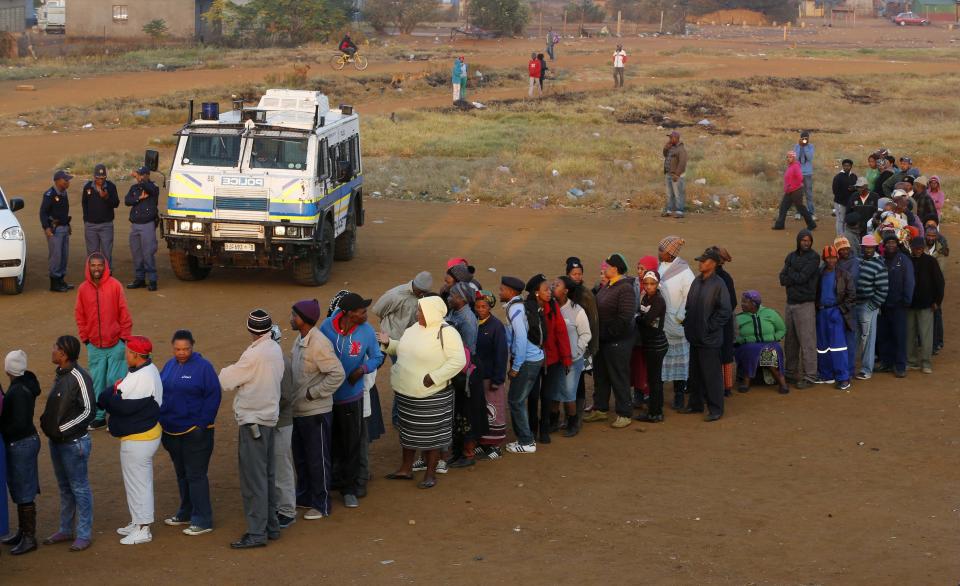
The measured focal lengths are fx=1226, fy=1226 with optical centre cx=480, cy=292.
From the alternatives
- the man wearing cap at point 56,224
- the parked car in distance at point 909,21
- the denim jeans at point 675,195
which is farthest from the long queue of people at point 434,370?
the parked car in distance at point 909,21

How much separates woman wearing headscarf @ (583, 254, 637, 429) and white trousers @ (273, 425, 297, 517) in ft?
10.9

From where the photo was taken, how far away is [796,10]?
10425cm

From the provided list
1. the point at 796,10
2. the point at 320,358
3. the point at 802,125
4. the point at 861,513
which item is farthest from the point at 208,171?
the point at 796,10

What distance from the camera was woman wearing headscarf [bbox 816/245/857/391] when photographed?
11.9 metres

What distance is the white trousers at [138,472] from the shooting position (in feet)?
25.3

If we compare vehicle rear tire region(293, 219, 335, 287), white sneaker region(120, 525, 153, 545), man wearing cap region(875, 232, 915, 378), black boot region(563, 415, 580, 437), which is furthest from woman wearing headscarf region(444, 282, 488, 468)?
vehicle rear tire region(293, 219, 335, 287)

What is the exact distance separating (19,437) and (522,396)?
3.91 metres

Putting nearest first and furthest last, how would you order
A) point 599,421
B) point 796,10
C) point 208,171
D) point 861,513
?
point 861,513 < point 599,421 < point 208,171 < point 796,10

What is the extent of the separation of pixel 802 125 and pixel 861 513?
30357 millimetres

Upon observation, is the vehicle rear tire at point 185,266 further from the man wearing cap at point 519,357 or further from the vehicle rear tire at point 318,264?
the man wearing cap at point 519,357

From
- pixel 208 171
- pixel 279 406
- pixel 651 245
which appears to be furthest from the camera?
pixel 651 245

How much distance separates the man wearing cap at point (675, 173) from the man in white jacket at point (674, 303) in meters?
10.4

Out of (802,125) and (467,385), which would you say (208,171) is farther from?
(802,125)

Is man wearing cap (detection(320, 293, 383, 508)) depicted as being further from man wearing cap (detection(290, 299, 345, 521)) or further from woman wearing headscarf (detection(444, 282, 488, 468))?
woman wearing headscarf (detection(444, 282, 488, 468))
